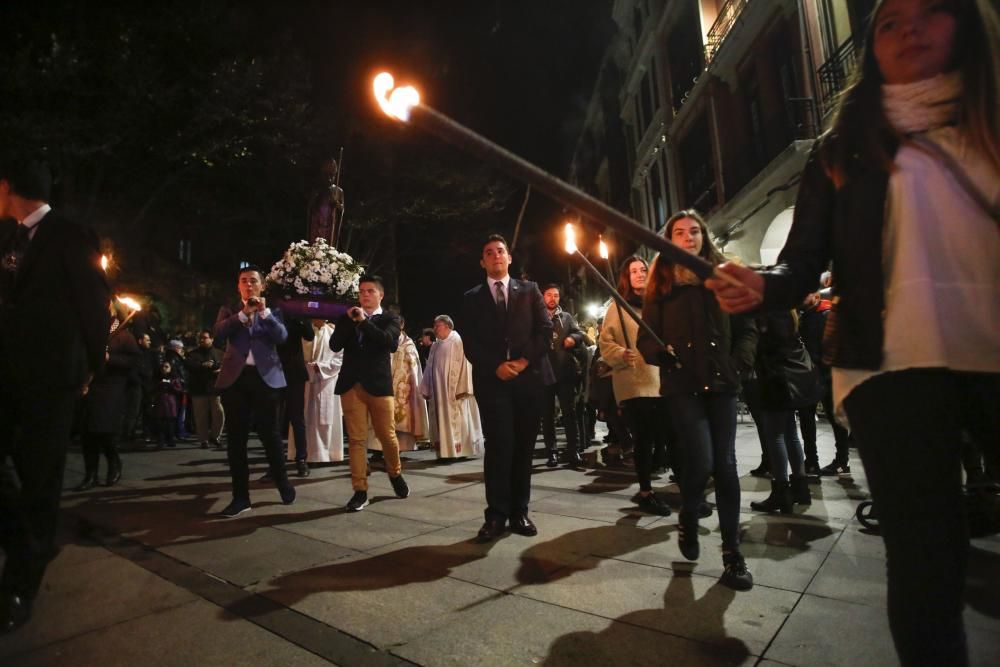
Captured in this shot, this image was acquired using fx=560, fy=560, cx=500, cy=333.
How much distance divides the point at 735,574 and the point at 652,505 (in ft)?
5.41

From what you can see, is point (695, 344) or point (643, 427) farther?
point (643, 427)

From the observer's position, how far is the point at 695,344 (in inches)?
124

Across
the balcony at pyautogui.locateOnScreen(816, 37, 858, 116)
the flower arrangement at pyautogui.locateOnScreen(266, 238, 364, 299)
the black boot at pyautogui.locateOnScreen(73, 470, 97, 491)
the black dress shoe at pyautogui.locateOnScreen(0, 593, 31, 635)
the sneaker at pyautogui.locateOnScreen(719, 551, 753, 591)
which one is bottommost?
the sneaker at pyautogui.locateOnScreen(719, 551, 753, 591)

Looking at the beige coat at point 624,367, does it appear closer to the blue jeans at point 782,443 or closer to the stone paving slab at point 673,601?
the blue jeans at point 782,443

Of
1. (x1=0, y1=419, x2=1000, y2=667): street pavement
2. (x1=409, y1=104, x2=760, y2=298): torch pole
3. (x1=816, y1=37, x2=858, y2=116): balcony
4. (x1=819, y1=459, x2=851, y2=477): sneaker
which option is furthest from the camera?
(x1=816, y1=37, x2=858, y2=116): balcony

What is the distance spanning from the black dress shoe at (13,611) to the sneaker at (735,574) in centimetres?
323

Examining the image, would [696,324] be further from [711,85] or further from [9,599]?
[711,85]

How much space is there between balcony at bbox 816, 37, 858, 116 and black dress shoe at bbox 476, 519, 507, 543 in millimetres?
11867

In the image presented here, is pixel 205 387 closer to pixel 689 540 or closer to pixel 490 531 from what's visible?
pixel 490 531

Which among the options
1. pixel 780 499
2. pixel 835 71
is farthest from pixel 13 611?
pixel 835 71

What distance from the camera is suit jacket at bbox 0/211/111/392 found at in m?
2.73

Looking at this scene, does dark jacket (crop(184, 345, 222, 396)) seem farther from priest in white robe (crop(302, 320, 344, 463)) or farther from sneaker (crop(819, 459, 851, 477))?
sneaker (crop(819, 459, 851, 477))

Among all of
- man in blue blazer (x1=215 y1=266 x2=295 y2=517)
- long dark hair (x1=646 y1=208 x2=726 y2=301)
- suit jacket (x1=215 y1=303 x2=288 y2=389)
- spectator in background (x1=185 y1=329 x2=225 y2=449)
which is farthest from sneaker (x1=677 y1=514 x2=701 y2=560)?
spectator in background (x1=185 y1=329 x2=225 y2=449)

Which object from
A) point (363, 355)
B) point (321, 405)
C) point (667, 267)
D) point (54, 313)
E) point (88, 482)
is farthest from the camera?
point (321, 405)
